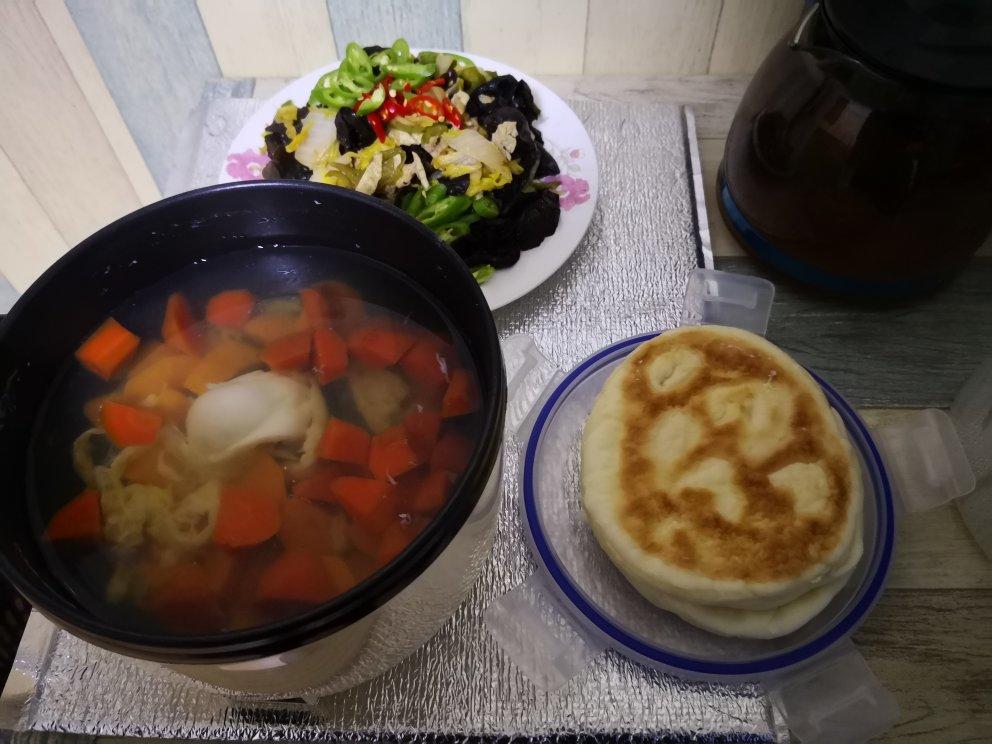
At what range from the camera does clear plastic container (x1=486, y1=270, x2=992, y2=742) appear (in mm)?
690

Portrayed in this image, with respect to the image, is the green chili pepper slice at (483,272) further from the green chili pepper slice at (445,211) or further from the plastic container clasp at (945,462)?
the plastic container clasp at (945,462)

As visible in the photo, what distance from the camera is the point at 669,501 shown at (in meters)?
0.70

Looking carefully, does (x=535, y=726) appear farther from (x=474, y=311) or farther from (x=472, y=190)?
(x=472, y=190)

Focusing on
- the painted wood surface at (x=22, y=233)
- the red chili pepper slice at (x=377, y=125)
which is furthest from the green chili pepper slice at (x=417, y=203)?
the painted wood surface at (x=22, y=233)

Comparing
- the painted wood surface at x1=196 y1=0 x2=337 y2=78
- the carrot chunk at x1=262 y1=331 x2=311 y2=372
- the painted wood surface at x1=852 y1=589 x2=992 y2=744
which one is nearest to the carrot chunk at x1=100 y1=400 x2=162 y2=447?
the carrot chunk at x1=262 y1=331 x2=311 y2=372

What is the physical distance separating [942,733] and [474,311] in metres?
0.60

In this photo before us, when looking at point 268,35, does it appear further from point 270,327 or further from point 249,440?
point 249,440

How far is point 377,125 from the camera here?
1.06 m

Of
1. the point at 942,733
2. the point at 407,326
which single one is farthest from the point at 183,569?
the point at 942,733

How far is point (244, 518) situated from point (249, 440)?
0.23ft

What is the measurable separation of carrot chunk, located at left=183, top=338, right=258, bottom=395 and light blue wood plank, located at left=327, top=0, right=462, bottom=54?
837 mm

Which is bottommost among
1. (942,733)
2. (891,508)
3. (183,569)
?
(942,733)

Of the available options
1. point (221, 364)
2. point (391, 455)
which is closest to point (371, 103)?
point (221, 364)

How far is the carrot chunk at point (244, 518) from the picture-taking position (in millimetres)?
595
